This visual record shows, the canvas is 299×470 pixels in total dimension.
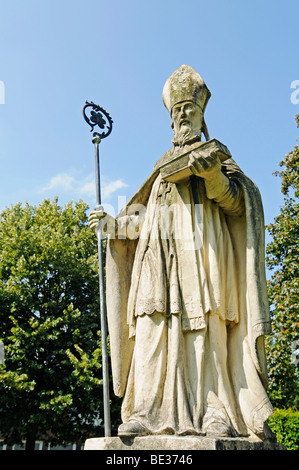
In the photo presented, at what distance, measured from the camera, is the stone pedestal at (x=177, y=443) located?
3334 mm

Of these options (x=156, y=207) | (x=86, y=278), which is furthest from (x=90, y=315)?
(x=156, y=207)

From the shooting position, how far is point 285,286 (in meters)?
15.0

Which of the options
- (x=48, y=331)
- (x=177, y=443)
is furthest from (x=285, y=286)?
(x=177, y=443)

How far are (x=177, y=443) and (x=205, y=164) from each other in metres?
2.40

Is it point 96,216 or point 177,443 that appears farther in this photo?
point 96,216

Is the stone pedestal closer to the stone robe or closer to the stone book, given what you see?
the stone robe

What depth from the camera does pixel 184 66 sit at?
5371 mm

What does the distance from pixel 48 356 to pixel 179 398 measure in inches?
660

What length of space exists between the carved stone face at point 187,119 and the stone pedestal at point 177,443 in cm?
311

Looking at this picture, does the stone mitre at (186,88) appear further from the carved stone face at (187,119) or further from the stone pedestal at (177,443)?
the stone pedestal at (177,443)

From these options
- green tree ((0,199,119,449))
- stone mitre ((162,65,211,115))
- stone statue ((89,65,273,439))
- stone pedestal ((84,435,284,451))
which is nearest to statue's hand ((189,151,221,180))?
stone statue ((89,65,273,439))

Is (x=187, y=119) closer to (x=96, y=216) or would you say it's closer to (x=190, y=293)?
(x=96, y=216)

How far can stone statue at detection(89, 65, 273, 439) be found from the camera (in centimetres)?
396

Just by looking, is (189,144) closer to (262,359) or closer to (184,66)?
(184,66)
